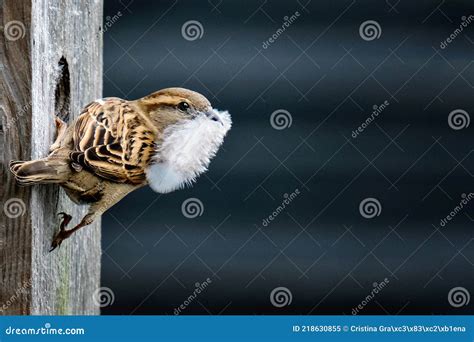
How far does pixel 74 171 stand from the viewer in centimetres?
285

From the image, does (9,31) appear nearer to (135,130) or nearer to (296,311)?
(135,130)

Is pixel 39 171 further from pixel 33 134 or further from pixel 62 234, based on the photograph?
pixel 62 234

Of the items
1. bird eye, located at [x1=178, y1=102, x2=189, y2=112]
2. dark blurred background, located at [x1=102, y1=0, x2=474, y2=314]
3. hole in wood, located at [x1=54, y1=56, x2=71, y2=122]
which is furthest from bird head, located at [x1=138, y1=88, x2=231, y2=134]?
dark blurred background, located at [x1=102, y1=0, x2=474, y2=314]

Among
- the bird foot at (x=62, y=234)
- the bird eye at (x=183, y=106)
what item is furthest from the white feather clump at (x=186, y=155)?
the bird foot at (x=62, y=234)

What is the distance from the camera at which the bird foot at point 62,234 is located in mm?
2873

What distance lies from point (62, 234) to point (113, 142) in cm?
36

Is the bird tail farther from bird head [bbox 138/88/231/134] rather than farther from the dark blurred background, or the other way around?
the dark blurred background

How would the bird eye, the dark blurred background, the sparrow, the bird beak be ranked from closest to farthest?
the sparrow, the bird beak, the bird eye, the dark blurred background

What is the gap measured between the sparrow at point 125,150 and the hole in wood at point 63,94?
0.40 feet

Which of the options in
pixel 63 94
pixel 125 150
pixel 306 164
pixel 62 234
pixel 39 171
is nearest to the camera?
pixel 39 171

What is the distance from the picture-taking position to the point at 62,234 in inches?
114

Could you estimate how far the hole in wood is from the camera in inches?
121

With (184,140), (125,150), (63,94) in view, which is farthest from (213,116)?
(63,94)

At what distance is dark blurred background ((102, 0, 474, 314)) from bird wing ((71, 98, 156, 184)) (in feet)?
4.28
